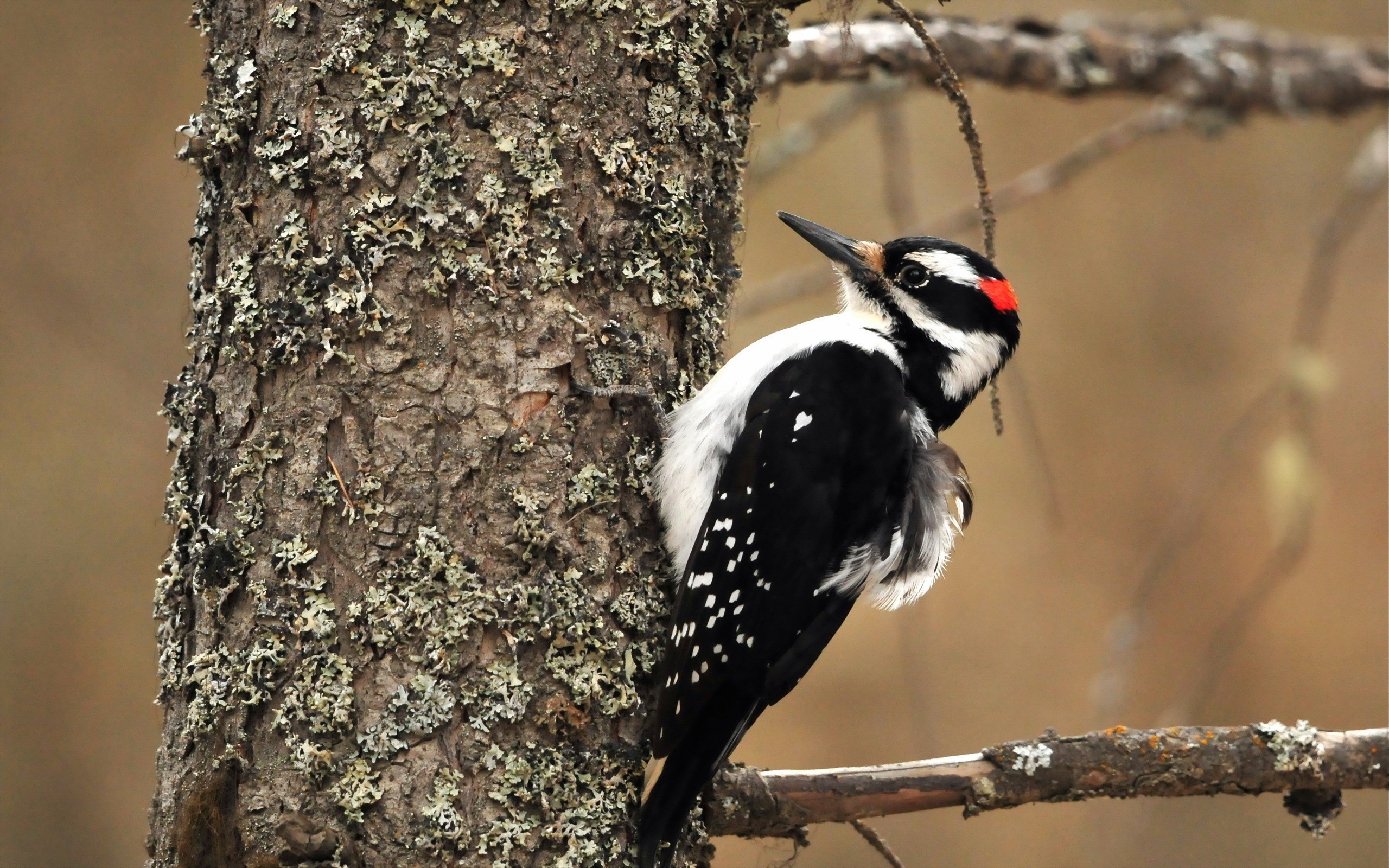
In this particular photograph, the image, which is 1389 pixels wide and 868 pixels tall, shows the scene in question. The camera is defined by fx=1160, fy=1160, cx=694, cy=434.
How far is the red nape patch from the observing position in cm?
217

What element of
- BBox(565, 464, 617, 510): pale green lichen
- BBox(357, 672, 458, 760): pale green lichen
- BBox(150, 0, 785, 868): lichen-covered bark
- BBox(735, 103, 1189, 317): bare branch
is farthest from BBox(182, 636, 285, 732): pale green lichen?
BBox(735, 103, 1189, 317): bare branch

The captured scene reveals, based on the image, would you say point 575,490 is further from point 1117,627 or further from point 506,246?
point 1117,627

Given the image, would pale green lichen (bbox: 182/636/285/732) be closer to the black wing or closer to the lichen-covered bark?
the lichen-covered bark

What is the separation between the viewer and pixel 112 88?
4355 mm

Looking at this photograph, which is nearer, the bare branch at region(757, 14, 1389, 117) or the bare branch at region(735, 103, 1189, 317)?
the bare branch at region(757, 14, 1389, 117)

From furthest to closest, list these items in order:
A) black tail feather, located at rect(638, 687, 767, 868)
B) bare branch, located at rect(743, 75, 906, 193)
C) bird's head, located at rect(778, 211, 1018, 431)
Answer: bare branch, located at rect(743, 75, 906, 193)
bird's head, located at rect(778, 211, 1018, 431)
black tail feather, located at rect(638, 687, 767, 868)

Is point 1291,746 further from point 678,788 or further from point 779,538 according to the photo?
point 678,788

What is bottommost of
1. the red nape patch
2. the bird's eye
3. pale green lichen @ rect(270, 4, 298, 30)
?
pale green lichen @ rect(270, 4, 298, 30)

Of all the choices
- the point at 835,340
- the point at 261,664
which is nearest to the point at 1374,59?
the point at 835,340

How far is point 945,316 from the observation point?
219cm

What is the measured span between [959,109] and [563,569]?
927 millimetres

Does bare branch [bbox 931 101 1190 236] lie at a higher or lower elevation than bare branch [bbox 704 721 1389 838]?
higher

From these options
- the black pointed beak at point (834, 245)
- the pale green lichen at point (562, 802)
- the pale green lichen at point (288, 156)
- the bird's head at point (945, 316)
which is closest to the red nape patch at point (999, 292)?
the bird's head at point (945, 316)

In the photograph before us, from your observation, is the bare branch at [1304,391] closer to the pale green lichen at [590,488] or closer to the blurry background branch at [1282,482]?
the blurry background branch at [1282,482]
